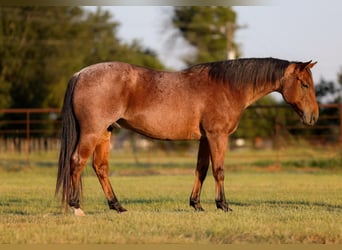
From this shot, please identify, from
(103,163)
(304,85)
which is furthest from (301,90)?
(103,163)

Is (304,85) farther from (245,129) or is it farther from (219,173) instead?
(245,129)

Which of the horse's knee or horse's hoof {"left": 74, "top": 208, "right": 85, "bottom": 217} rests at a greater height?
the horse's knee

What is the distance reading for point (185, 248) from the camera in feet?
25.1

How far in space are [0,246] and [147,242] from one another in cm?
153

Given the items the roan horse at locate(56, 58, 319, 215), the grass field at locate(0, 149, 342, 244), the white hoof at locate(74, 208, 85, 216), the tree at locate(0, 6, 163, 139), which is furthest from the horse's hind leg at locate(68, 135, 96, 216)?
the tree at locate(0, 6, 163, 139)

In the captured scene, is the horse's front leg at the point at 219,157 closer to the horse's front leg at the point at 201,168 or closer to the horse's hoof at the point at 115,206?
the horse's front leg at the point at 201,168

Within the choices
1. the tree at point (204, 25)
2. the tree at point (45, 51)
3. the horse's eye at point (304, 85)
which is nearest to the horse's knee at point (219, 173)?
the horse's eye at point (304, 85)

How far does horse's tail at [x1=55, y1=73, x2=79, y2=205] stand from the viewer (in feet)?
34.7

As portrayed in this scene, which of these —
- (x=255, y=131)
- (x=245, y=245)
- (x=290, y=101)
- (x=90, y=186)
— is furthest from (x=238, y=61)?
(x=255, y=131)

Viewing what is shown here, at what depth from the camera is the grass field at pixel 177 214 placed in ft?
27.4

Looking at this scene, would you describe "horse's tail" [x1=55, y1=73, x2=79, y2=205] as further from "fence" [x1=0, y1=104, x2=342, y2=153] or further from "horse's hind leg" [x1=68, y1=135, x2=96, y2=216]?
"fence" [x1=0, y1=104, x2=342, y2=153]

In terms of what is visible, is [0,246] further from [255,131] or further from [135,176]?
[255,131]

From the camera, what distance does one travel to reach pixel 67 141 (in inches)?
424

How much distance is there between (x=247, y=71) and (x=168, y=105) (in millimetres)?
1328
